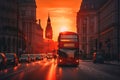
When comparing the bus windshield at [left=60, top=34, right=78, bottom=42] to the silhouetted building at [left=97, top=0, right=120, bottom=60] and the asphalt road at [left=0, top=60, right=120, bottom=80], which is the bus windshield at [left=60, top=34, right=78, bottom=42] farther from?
the silhouetted building at [left=97, top=0, right=120, bottom=60]

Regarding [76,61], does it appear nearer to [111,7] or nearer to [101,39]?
[111,7]

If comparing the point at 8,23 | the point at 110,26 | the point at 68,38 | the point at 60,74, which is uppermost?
the point at 8,23

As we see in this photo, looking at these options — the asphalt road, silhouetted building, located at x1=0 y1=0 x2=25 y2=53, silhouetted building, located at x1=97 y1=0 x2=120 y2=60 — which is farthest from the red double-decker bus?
silhouetted building, located at x1=0 y1=0 x2=25 y2=53

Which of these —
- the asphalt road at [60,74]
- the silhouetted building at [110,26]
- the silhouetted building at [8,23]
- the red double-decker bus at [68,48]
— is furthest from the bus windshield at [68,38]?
the silhouetted building at [8,23]

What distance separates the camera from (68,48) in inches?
2467

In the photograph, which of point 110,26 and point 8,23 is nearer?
point 110,26

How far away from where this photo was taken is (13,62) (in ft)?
209

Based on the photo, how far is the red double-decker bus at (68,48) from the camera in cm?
6159

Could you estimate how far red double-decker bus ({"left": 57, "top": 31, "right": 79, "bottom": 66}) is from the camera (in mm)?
61594

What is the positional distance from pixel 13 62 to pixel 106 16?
84882 mm

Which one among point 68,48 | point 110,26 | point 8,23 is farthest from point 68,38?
point 8,23

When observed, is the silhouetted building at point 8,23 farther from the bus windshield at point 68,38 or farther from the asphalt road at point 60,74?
the asphalt road at point 60,74

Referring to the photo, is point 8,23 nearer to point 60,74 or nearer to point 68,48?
point 68,48

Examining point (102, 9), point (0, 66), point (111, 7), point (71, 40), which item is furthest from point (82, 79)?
point (102, 9)
